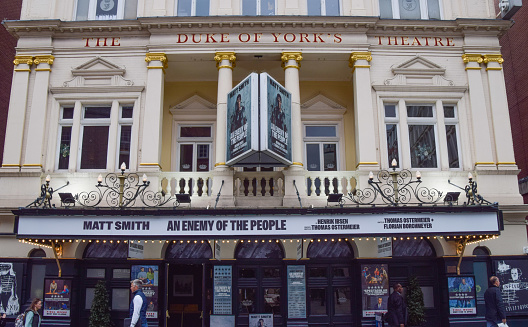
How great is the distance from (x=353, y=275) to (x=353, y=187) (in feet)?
9.36

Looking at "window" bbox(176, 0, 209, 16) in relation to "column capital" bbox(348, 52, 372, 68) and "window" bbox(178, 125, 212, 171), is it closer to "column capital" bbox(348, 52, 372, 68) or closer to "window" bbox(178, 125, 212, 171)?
"window" bbox(178, 125, 212, 171)

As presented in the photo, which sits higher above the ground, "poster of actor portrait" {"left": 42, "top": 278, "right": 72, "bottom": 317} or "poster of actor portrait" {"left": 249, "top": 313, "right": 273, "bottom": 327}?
"poster of actor portrait" {"left": 42, "top": 278, "right": 72, "bottom": 317}

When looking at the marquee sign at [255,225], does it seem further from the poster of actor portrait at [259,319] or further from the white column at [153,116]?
the poster of actor portrait at [259,319]

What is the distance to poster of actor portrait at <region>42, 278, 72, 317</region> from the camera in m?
15.2

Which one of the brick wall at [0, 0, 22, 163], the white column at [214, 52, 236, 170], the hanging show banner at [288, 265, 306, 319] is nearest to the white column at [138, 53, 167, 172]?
the white column at [214, 52, 236, 170]

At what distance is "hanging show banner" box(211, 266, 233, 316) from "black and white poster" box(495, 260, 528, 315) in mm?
8295

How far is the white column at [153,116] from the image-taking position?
52.4 feet

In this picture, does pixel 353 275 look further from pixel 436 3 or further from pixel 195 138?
pixel 436 3

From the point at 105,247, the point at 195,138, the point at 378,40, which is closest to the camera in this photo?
the point at 105,247

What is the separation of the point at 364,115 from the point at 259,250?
18.2 feet

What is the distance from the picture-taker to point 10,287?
1538 centimetres

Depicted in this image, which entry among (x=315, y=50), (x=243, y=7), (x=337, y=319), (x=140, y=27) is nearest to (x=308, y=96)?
(x=315, y=50)

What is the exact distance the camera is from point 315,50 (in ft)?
55.3

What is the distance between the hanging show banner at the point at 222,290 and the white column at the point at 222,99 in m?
3.23
